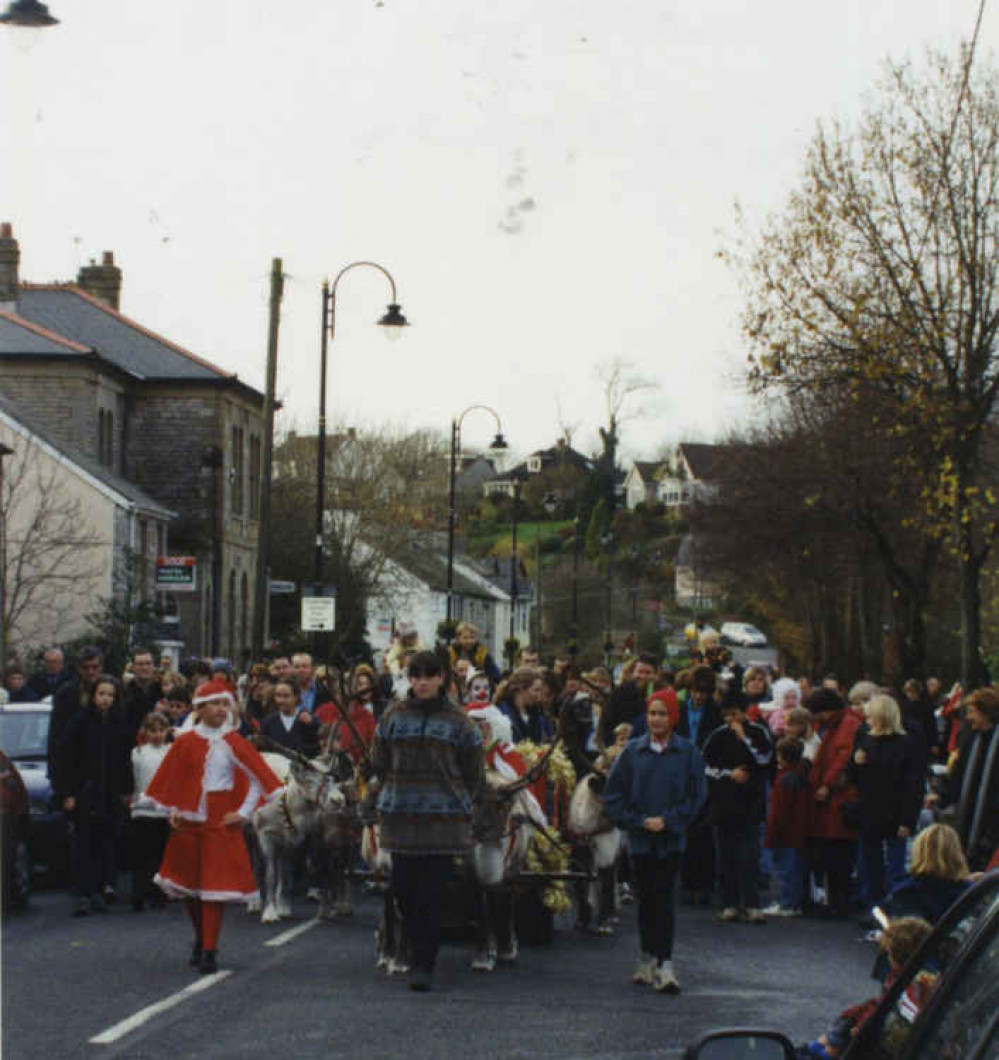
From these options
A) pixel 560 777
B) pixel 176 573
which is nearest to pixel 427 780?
pixel 560 777

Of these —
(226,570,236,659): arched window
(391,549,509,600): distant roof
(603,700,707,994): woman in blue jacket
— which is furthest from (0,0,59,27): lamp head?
(391,549,509,600): distant roof

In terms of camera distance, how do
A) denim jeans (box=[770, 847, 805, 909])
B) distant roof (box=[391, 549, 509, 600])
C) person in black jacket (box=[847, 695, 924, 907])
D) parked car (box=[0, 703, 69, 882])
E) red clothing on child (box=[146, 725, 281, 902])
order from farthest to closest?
distant roof (box=[391, 549, 509, 600])
parked car (box=[0, 703, 69, 882])
denim jeans (box=[770, 847, 805, 909])
person in black jacket (box=[847, 695, 924, 907])
red clothing on child (box=[146, 725, 281, 902])

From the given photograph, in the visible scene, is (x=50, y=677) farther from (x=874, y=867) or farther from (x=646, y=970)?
(x=646, y=970)

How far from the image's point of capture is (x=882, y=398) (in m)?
36.0

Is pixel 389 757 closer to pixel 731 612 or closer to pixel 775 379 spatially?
pixel 775 379

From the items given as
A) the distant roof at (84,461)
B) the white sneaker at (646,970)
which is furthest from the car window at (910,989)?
the distant roof at (84,461)

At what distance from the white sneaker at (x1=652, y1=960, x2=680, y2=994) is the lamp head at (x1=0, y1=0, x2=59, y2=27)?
268 inches

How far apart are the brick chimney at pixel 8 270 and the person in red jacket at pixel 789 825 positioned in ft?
168

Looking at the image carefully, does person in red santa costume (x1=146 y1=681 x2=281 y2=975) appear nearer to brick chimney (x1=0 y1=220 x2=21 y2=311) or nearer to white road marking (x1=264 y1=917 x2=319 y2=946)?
white road marking (x1=264 y1=917 x2=319 y2=946)

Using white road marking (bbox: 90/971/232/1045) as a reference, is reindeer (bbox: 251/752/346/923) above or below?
above

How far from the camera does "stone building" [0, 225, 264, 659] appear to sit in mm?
61781

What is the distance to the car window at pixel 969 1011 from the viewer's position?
3881mm

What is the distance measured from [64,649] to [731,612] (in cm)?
8276

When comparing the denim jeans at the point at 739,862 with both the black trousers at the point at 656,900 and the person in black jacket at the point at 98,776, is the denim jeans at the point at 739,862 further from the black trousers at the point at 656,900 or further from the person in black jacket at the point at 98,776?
the person in black jacket at the point at 98,776
